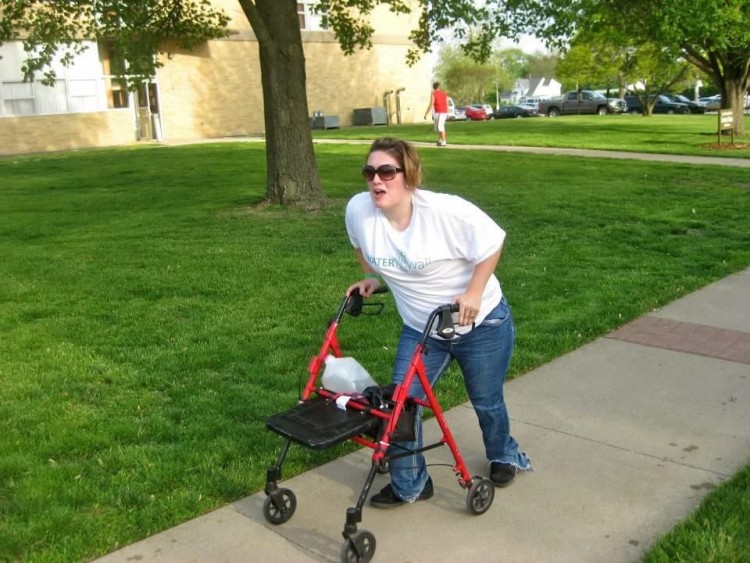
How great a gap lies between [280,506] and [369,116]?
3659 cm

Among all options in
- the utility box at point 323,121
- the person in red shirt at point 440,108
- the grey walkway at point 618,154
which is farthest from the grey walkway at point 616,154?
the utility box at point 323,121

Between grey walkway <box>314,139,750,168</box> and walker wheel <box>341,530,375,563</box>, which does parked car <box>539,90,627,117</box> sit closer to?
grey walkway <box>314,139,750,168</box>

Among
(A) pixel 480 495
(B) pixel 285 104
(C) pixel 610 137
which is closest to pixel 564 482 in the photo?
(A) pixel 480 495

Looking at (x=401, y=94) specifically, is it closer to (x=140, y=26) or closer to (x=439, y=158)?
(x=439, y=158)

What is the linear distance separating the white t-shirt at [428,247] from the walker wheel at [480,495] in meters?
0.69

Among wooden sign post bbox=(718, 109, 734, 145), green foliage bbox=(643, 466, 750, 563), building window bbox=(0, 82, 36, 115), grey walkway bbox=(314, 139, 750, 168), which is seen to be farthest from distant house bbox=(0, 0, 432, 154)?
green foliage bbox=(643, 466, 750, 563)

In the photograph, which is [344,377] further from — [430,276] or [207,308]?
[207,308]

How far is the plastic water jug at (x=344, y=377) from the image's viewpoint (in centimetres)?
334

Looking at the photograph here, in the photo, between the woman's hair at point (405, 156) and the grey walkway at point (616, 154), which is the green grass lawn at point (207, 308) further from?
the grey walkway at point (616, 154)

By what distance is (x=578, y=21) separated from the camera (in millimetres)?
13492

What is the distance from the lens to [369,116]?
128ft

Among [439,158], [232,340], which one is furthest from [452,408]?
[439,158]

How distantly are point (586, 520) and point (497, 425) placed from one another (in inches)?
22.0

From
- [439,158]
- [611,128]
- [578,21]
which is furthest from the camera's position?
[611,128]
